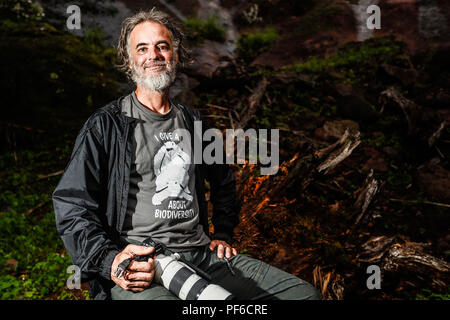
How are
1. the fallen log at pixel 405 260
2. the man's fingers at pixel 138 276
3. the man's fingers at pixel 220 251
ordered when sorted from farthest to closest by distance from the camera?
the fallen log at pixel 405 260
the man's fingers at pixel 220 251
the man's fingers at pixel 138 276

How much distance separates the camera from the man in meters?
2.02

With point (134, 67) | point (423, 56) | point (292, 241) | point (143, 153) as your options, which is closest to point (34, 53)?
point (134, 67)

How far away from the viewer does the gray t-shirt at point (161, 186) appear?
236 cm

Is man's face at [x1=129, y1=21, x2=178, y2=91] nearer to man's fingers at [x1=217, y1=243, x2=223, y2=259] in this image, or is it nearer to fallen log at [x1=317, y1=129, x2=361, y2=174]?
man's fingers at [x1=217, y1=243, x2=223, y2=259]

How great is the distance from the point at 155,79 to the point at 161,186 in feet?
3.31

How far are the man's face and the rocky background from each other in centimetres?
237

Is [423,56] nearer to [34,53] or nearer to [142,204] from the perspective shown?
[142,204]

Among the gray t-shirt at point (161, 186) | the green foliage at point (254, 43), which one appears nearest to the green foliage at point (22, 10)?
the green foliage at point (254, 43)

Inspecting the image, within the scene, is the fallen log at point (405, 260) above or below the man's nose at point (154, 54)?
below

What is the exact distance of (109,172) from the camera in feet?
7.66

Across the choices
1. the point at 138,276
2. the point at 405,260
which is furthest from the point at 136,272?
the point at 405,260

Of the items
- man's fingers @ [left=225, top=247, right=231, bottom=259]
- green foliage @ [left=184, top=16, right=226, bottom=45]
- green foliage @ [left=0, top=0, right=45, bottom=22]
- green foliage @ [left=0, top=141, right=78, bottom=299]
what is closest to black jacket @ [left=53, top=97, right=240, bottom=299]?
man's fingers @ [left=225, top=247, right=231, bottom=259]

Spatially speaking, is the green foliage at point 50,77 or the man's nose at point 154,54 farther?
the green foliage at point 50,77

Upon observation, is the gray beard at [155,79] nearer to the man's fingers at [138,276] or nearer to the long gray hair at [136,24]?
the long gray hair at [136,24]
